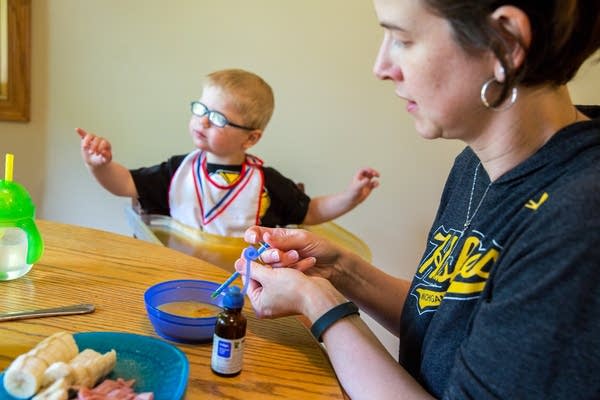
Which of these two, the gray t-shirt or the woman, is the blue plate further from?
the gray t-shirt

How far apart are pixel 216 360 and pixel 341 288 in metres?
0.42

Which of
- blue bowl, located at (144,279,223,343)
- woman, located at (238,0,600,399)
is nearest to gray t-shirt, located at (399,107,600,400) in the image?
woman, located at (238,0,600,399)

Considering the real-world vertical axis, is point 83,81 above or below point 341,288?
above

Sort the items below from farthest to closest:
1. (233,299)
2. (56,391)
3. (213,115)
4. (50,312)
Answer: (213,115) → (50,312) → (233,299) → (56,391)

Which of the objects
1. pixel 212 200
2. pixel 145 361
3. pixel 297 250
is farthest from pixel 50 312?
pixel 212 200

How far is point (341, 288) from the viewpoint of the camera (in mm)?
1099

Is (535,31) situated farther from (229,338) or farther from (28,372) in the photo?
(28,372)

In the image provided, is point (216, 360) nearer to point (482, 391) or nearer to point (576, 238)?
point (482, 391)

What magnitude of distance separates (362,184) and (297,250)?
0.90 m

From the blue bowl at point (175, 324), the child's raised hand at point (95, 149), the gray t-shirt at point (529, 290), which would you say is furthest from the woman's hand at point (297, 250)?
the child's raised hand at point (95, 149)

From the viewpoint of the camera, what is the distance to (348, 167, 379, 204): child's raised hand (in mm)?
1883

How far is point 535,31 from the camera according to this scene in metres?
0.67

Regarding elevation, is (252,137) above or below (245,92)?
below

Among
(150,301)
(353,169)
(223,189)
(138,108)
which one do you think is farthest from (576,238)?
(138,108)
